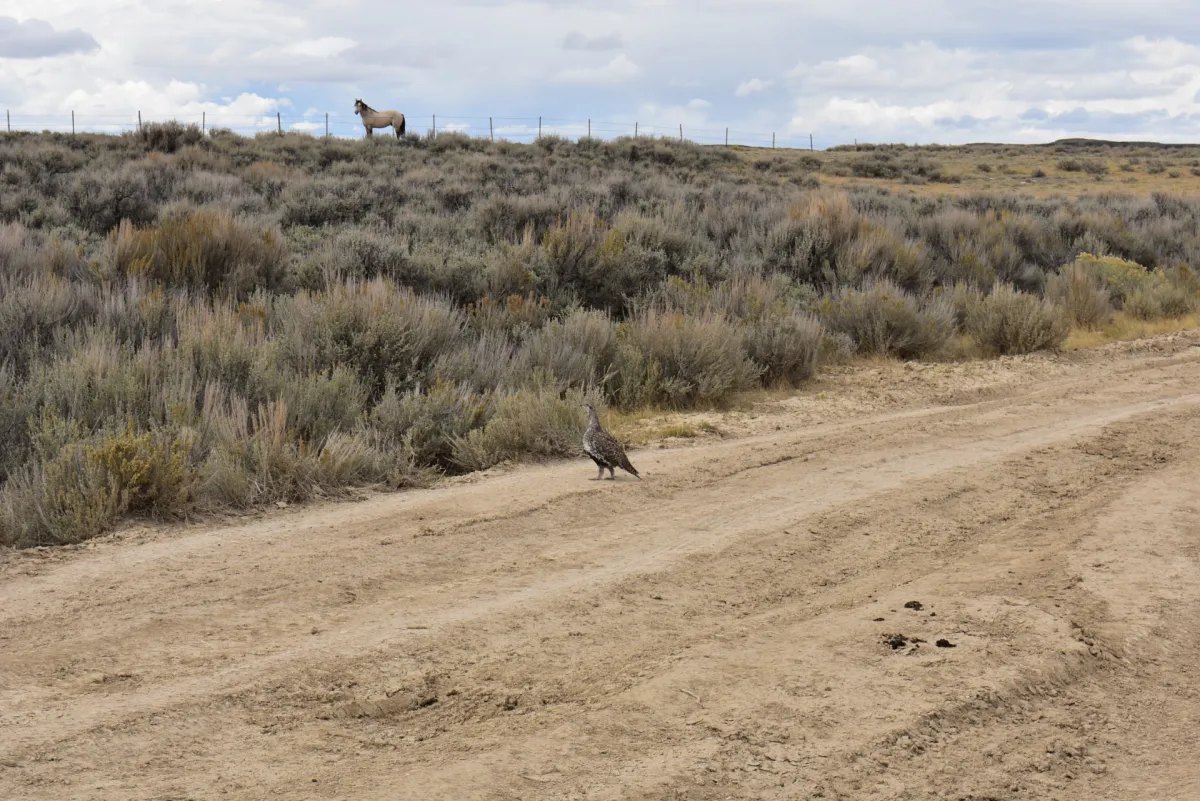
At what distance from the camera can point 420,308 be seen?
10188 mm

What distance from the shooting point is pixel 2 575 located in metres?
5.43

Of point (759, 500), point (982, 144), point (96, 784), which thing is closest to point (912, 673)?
point (759, 500)

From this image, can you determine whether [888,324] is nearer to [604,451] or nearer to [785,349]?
[785,349]

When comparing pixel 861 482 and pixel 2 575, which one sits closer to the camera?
pixel 2 575

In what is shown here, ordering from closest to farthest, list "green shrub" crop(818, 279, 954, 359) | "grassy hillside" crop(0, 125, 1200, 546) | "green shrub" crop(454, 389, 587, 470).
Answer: "grassy hillside" crop(0, 125, 1200, 546) → "green shrub" crop(454, 389, 587, 470) → "green shrub" crop(818, 279, 954, 359)

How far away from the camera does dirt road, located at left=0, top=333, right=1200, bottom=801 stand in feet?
12.0

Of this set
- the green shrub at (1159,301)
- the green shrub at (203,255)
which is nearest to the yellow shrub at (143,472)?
the green shrub at (203,255)

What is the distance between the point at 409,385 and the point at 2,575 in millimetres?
4228

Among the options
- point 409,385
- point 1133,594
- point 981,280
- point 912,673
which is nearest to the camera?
point 912,673

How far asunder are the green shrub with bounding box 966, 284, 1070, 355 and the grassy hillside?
0.14 ft

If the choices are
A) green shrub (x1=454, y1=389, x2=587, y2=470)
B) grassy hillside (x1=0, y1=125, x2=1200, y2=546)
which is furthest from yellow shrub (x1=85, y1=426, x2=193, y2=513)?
green shrub (x1=454, y1=389, x2=587, y2=470)

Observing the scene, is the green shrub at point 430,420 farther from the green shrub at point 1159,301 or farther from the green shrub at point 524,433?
the green shrub at point 1159,301

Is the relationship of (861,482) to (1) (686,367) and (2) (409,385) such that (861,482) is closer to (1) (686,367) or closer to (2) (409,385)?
(1) (686,367)

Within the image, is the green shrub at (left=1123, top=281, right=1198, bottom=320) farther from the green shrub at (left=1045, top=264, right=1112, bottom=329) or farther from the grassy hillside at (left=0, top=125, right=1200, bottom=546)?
the green shrub at (left=1045, top=264, right=1112, bottom=329)
